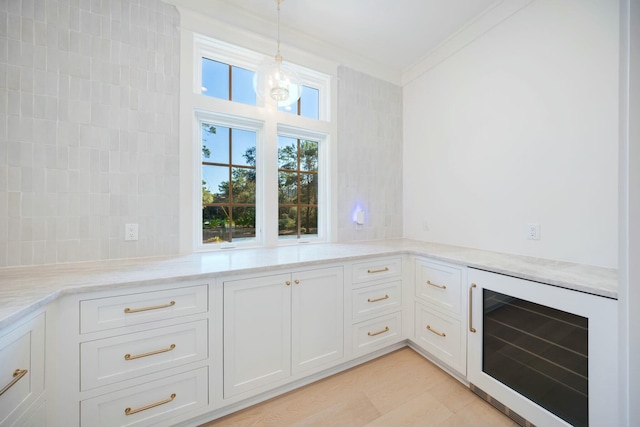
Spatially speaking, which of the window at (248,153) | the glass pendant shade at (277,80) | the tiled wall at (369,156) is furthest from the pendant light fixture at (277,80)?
the tiled wall at (369,156)

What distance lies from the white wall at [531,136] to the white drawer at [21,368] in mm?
2792

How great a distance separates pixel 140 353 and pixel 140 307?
0.24 metres

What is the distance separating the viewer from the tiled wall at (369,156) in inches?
102

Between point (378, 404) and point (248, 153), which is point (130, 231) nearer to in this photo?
point (248, 153)

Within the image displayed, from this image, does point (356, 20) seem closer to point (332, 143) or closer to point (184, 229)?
point (332, 143)

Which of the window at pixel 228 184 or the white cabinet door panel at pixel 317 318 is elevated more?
the window at pixel 228 184

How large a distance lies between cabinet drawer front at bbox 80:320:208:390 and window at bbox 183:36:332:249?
2.79ft

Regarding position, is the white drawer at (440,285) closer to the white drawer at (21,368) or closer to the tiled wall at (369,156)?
the tiled wall at (369,156)

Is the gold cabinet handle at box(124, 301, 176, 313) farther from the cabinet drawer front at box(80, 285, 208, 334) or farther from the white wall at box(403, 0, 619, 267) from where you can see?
the white wall at box(403, 0, 619, 267)

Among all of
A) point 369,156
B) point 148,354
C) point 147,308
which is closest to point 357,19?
point 369,156

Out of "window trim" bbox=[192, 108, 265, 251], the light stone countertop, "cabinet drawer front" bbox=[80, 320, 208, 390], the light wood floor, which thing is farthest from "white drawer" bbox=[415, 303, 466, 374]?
"cabinet drawer front" bbox=[80, 320, 208, 390]

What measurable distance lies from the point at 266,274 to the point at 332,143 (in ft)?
5.00

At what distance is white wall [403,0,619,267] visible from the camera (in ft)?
4.94

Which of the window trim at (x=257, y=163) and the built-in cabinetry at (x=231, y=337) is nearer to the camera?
the built-in cabinetry at (x=231, y=337)
